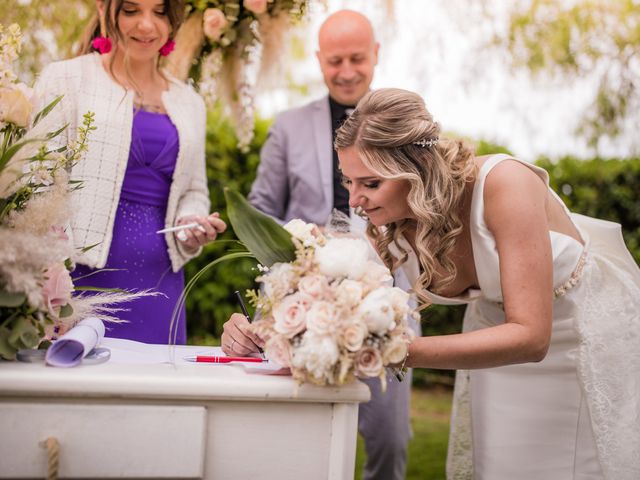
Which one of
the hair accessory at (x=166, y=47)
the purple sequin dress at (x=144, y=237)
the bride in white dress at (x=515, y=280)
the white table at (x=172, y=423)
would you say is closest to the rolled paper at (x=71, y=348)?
the white table at (x=172, y=423)

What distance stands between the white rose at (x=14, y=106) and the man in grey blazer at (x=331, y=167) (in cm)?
195

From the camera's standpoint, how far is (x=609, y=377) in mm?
2236

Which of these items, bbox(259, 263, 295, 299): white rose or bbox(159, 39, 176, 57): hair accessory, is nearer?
bbox(259, 263, 295, 299): white rose

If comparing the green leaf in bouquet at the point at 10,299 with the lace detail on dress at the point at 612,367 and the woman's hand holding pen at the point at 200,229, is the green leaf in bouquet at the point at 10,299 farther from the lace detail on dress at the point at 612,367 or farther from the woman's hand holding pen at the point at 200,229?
the lace detail on dress at the point at 612,367

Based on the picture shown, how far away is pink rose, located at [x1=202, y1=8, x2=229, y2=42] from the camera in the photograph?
3123 mm

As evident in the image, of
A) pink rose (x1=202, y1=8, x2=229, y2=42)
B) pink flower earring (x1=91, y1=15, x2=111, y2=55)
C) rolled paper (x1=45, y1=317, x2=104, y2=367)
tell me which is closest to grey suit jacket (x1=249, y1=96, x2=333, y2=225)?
pink rose (x1=202, y1=8, x2=229, y2=42)

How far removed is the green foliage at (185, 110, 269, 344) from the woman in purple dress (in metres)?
3.23

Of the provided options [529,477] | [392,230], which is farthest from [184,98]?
[529,477]

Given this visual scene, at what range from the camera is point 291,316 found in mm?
1452

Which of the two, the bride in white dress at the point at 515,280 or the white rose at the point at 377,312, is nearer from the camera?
the white rose at the point at 377,312

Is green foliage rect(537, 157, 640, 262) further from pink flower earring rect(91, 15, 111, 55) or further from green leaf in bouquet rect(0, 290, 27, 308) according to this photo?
green leaf in bouquet rect(0, 290, 27, 308)

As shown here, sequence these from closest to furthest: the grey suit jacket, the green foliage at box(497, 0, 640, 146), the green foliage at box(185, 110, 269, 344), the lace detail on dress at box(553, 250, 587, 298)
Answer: the lace detail on dress at box(553, 250, 587, 298), the grey suit jacket, the green foliage at box(185, 110, 269, 344), the green foliage at box(497, 0, 640, 146)

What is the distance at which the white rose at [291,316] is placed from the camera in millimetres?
1438

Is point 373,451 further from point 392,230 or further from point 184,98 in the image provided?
point 184,98
